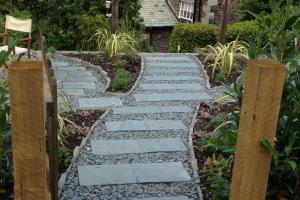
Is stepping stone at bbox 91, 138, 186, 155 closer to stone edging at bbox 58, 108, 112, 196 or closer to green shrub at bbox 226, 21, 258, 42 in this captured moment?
stone edging at bbox 58, 108, 112, 196

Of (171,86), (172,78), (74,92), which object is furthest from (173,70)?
(74,92)

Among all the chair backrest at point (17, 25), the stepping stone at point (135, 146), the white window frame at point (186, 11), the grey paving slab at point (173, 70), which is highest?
the white window frame at point (186, 11)

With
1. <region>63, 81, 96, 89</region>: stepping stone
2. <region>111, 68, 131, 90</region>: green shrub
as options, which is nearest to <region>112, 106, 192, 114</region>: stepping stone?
<region>111, 68, 131, 90</region>: green shrub

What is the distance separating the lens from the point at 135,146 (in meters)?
4.45

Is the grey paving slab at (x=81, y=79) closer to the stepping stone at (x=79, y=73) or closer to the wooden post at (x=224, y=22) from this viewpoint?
the stepping stone at (x=79, y=73)

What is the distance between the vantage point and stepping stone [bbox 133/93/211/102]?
6125 millimetres

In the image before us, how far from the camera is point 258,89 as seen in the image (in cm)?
195

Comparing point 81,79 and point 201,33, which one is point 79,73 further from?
point 201,33

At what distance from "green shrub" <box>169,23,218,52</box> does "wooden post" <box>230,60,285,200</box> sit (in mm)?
9713

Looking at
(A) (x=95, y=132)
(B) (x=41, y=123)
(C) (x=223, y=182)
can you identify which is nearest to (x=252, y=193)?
(C) (x=223, y=182)

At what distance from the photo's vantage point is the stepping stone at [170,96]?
Result: 6.12 m

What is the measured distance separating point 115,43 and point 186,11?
37.1 ft

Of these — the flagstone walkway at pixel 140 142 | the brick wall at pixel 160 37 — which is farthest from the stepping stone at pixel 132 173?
the brick wall at pixel 160 37

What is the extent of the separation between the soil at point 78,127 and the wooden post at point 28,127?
6.11ft
